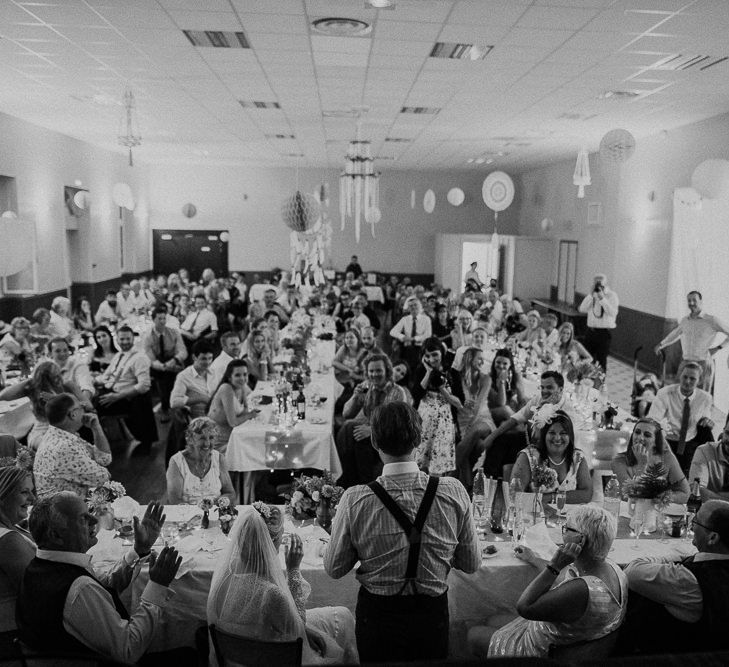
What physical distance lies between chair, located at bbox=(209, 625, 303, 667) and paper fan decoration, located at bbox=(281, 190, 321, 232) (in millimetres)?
6182

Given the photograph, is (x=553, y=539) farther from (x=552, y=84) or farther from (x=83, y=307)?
(x=83, y=307)

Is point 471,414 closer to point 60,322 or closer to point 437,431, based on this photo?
point 437,431

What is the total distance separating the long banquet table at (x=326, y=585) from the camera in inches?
111

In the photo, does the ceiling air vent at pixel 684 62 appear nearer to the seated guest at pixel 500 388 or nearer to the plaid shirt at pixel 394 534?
the seated guest at pixel 500 388

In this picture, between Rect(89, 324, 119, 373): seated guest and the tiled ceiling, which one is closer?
the tiled ceiling

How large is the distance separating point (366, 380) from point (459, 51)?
287 centimetres

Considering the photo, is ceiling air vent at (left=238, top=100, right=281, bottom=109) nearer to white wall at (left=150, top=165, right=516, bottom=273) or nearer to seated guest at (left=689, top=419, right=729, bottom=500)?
seated guest at (left=689, top=419, right=729, bottom=500)

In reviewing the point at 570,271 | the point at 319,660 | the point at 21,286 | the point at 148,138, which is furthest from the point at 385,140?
the point at 319,660

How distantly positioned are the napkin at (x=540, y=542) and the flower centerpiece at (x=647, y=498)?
0.50 m

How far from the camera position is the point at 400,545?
208 centimetres

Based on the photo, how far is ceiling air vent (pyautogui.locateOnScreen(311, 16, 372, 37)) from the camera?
489cm

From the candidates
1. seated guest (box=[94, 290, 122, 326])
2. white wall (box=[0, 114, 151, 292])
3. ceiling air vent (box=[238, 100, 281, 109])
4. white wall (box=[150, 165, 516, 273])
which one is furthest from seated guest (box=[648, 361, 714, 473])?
white wall (box=[150, 165, 516, 273])

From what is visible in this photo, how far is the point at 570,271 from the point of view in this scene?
49.2 ft

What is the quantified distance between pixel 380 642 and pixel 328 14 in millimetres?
4144
